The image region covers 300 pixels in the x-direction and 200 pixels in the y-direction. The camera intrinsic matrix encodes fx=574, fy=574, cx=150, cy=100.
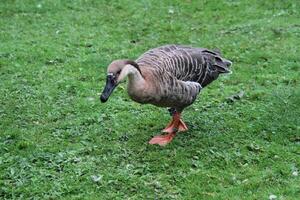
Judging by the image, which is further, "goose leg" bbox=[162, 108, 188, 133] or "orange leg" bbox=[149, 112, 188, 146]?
"goose leg" bbox=[162, 108, 188, 133]

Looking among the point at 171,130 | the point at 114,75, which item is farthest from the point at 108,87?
the point at 171,130

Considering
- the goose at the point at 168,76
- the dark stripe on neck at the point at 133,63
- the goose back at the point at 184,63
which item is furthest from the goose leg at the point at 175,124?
the dark stripe on neck at the point at 133,63

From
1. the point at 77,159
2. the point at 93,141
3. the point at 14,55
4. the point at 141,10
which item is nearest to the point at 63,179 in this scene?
the point at 77,159

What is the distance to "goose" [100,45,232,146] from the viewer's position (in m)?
6.33

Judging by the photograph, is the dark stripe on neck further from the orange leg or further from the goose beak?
the orange leg

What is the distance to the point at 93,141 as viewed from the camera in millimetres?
7438

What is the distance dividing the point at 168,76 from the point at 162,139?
952mm

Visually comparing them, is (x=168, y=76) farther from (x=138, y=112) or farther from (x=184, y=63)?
(x=138, y=112)

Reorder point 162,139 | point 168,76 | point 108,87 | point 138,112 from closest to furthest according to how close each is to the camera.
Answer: point 108,87 < point 168,76 < point 162,139 < point 138,112

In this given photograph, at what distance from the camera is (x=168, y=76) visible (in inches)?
270

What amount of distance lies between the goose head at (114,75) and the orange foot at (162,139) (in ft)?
4.35

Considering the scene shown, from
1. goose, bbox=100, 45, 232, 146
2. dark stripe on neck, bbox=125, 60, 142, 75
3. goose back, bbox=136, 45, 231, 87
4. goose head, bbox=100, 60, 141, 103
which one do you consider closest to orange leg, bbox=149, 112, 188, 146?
goose, bbox=100, 45, 232, 146

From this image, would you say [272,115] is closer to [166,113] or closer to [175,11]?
[166,113]

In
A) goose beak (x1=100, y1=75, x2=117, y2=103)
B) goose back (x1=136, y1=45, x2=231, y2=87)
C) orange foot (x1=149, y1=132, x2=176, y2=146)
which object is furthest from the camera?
orange foot (x1=149, y1=132, x2=176, y2=146)
